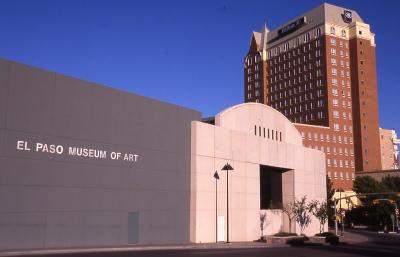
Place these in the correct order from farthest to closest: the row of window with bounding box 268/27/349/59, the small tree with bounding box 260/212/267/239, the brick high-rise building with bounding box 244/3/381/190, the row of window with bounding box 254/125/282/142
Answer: the row of window with bounding box 268/27/349/59 → the brick high-rise building with bounding box 244/3/381/190 → the row of window with bounding box 254/125/282/142 → the small tree with bounding box 260/212/267/239

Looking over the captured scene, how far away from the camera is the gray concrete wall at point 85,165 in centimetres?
3191

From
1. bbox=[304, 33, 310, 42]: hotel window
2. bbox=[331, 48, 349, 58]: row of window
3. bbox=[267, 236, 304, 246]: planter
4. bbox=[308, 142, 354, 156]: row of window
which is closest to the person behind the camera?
bbox=[267, 236, 304, 246]: planter

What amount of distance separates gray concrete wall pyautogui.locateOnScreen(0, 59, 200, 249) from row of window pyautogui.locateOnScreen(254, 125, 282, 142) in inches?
557

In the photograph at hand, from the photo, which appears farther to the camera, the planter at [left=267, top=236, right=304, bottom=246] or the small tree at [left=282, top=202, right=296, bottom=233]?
the small tree at [left=282, top=202, right=296, bottom=233]

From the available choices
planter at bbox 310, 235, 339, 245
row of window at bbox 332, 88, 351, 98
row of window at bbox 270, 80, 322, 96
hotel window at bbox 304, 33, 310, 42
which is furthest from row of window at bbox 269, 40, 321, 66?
planter at bbox 310, 235, 339, 245

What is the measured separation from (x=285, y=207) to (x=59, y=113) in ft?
120

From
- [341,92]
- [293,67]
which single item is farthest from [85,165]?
[293,67]

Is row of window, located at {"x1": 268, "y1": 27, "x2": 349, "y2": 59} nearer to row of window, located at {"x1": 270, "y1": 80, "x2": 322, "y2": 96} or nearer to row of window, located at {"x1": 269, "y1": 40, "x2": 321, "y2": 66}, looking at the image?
row of window, located at {"x1": 269, "y1": 40, "x2": 321, "y2": 66}

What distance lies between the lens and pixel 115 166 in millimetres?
38750

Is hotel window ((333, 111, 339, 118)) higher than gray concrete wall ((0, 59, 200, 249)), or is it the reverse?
hotel window ((333, 111, 339, 118))

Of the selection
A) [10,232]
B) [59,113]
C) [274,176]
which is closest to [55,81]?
[59,113]

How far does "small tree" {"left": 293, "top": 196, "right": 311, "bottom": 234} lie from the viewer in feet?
203

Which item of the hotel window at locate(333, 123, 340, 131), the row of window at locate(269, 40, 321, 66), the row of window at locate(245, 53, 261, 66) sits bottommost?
the hotel window at locate(333, 123, 340, 131)

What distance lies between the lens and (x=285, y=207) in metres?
62.7
